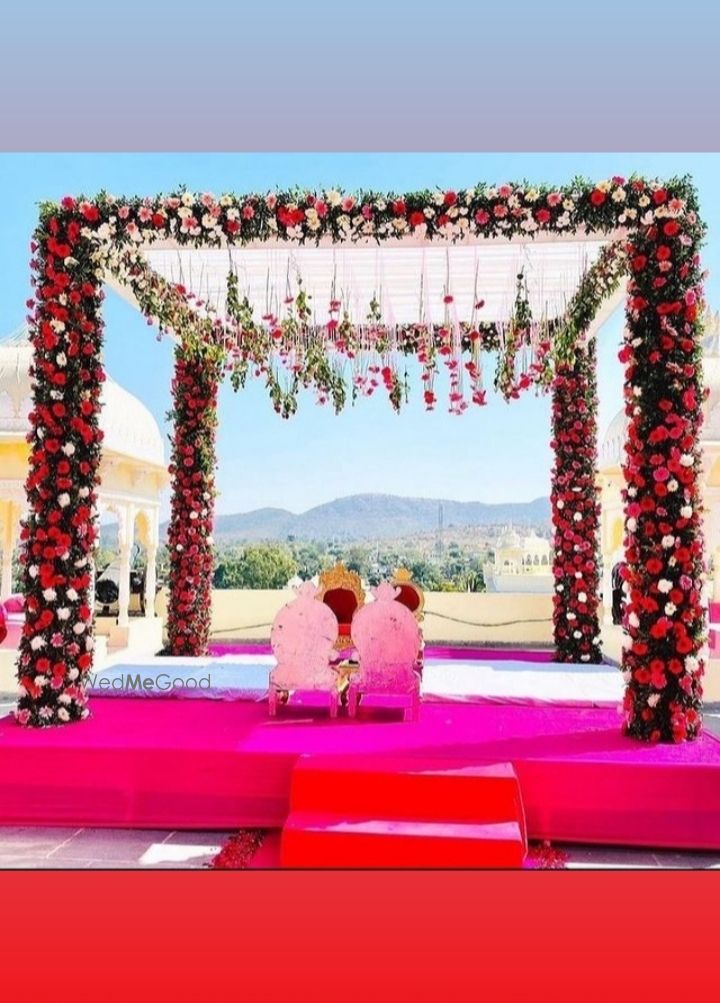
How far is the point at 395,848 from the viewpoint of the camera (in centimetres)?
393

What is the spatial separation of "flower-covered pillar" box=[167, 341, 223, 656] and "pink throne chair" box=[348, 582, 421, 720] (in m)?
3.40

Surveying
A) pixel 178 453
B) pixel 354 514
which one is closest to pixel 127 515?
pixel 178 453

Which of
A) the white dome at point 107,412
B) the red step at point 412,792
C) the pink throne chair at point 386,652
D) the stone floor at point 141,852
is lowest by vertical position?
the stone floor at point 141,852

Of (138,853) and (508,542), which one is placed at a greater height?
(508,542)

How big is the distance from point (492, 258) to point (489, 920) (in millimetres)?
4965

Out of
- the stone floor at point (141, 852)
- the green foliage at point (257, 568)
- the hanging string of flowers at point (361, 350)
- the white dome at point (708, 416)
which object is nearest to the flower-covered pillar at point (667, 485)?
the stone floor at point (141, 852)

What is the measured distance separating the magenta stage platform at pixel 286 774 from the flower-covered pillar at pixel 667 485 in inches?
15.3

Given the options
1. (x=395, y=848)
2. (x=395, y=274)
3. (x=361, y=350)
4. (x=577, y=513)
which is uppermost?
(x=395, y=274)

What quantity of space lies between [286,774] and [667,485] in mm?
3051

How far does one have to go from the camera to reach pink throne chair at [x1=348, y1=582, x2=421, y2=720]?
5523 millimetres

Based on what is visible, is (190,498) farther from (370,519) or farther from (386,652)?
(370,519)

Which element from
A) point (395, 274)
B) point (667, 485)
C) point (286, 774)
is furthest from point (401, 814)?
point (395, 274)

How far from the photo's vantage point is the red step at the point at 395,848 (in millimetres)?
3904

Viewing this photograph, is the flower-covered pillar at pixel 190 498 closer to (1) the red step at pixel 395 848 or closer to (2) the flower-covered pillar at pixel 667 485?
(1) the red step at pixel 395 848
